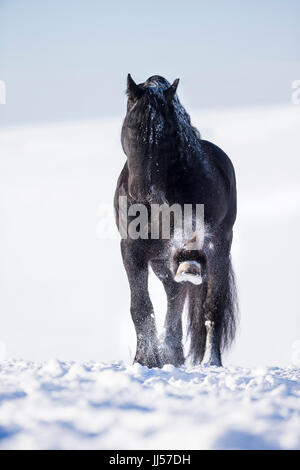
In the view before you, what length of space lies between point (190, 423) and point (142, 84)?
3.53m

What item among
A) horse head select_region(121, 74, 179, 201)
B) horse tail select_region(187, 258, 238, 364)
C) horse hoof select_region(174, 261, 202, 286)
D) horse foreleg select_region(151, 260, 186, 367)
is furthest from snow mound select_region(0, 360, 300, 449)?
horse foreleg select_region(151, 260, 186, 367)

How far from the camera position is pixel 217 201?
196 inches

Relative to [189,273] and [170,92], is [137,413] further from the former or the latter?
[170,92]

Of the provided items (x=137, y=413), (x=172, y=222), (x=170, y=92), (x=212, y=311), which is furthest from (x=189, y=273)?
(x=137, y=413)

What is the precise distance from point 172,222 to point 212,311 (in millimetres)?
1043

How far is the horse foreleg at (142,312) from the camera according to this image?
15.4 ft

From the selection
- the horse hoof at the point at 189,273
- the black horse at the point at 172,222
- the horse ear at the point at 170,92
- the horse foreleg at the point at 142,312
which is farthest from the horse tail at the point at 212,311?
the horse ear at the point at 170,92

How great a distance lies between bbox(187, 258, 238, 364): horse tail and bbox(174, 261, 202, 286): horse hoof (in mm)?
833

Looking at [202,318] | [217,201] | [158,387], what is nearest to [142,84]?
[217,201]

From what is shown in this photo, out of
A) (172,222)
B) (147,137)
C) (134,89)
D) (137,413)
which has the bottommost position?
(137,413)

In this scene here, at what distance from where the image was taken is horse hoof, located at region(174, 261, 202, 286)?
13.9 ft

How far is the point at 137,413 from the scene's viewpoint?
7.18ft
